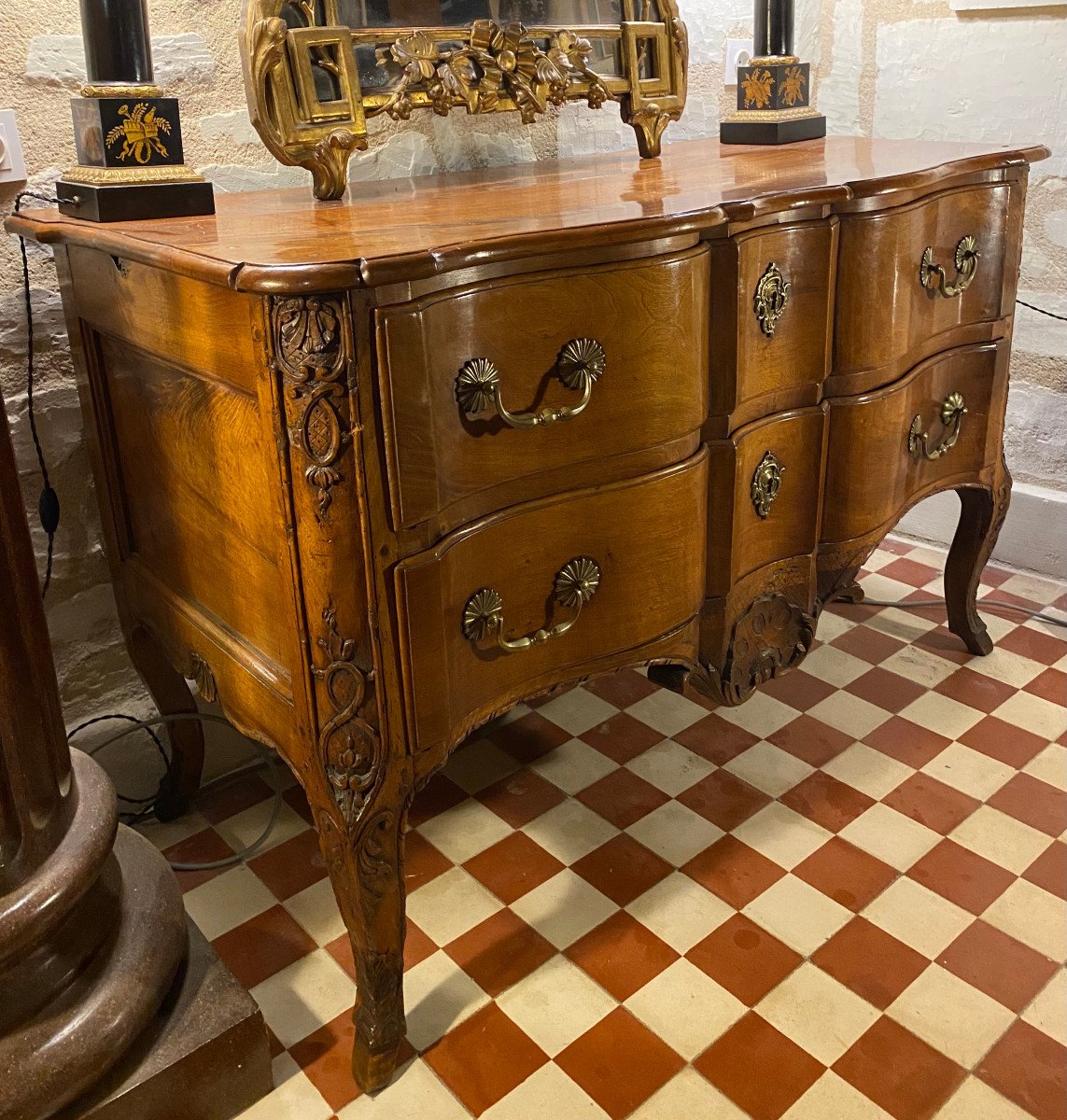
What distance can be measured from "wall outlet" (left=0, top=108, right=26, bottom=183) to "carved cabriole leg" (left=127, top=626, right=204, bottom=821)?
1.99 ft

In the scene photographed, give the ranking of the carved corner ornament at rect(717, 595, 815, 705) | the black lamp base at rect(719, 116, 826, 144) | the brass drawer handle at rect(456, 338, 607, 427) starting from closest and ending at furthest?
the brass drawer handle at rect(456, 338, 607, 427) → the carved corner ornament at rect(717, 595, 815, 705) → the black lamp base at rect(719, 116, 826, 144)

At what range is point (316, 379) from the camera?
960mm

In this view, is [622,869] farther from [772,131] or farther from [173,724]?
[772,131]

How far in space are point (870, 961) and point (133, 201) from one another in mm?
1298

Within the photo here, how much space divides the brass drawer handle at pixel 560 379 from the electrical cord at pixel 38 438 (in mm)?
710

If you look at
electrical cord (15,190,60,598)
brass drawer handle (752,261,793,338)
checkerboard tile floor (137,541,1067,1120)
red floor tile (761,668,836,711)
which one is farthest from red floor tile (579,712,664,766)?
electrical cord (15,190,60,598)

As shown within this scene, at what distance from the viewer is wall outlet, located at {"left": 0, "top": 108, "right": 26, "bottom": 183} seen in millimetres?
1360

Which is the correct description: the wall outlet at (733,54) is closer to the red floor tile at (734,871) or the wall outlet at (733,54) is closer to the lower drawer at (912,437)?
the lower drawer at (912,437)

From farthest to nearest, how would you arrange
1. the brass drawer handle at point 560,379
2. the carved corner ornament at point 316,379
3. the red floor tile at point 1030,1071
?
1. the red floor tile at point 1030,1071
2. the brass drawer handle at point 560,379
3. the carved corner ornament at point 316,379

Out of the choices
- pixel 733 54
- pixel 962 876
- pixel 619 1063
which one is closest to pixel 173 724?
pixel 619 1063

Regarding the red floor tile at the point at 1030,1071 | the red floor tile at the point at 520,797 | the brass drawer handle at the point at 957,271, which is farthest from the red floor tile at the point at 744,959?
the brass drawer handle at the point at 957,271

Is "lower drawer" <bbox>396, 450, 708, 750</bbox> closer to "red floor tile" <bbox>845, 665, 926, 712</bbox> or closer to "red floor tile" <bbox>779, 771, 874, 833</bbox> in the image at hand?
"red floor tile" <bbox>779, 771, 874, 833</bbox>

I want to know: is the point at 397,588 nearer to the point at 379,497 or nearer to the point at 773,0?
the point at 379,497

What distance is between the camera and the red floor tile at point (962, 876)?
152 cm
